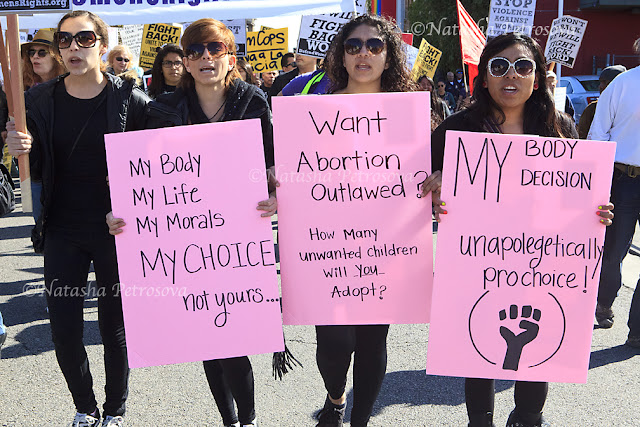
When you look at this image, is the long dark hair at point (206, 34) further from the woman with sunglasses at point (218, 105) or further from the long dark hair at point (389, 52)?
the long dark hair at point (389, 52)

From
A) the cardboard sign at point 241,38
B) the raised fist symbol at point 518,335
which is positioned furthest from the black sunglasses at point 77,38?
the cardboard sign at point 241,38

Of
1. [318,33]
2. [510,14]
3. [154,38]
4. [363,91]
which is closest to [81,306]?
[363,91]

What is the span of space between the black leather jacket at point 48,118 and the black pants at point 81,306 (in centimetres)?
16

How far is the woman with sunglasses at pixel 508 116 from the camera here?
2.76 meters

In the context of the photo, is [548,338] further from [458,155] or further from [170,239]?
[170,239]

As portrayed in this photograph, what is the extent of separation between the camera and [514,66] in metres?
2.73

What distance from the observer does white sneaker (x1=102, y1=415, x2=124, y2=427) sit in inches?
126

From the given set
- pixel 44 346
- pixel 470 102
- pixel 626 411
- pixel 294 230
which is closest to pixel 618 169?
pixel 626 411

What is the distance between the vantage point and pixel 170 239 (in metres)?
2.84

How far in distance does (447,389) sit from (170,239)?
177cm

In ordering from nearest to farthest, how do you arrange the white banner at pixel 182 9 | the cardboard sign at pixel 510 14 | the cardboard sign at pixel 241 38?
the white banner at pixel 182 9 < the cardboard sign at pixel 510 14 < the cardboard sign at pixel 241 38

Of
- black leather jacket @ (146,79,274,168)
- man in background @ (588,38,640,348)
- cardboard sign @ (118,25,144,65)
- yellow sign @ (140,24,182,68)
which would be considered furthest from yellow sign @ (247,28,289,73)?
black leather jacket @ (146,79,274,168)

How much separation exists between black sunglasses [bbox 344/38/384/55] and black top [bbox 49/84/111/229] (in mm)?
1061

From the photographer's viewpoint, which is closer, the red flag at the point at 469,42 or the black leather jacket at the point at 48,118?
the black leather jacket at the point at 48,118
